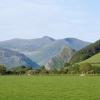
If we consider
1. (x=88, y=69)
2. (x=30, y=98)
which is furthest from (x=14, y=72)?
(x=30, y=98)

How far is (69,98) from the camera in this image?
110ft

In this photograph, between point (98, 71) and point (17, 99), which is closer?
point (17, 99)

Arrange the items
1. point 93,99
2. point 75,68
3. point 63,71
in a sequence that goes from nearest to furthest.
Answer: point 93,99 → point 63,71 → point 75,68

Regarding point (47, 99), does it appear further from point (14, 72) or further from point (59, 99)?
point (14, 72)

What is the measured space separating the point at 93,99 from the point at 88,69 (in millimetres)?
124986

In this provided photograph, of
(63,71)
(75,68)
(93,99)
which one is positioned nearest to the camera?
(93,99)

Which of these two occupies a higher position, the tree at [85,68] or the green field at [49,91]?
the tree at [85,68]

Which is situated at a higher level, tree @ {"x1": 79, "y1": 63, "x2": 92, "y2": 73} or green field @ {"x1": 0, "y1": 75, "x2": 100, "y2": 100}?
tree @ {"x1": 79, "y1": 63, "x2": 92, "y2": 73}

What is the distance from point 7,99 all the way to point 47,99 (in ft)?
11.1

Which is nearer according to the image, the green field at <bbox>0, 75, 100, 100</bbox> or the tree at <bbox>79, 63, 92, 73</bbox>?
the green field at <bbox>0, 75, 100, 100</bbox>

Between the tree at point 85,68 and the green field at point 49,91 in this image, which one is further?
the tree at point 85,68

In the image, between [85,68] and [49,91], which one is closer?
[49,91]

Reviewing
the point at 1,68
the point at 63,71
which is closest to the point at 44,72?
the point at 63,71

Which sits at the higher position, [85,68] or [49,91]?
[85,68]
